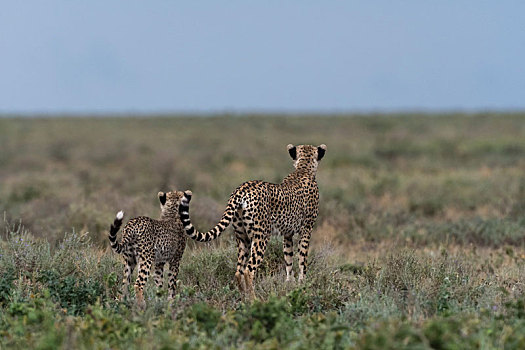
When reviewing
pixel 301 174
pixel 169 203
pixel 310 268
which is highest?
pixel 301 174

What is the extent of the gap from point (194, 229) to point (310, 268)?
2126 mm

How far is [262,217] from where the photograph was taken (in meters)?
7.20

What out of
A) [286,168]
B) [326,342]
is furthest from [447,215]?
[286,168]

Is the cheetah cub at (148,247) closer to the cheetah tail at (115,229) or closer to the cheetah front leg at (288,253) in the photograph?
the cheetah tail at (115,229)

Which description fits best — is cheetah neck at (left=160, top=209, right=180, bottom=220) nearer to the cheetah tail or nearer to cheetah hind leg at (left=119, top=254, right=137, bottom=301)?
cheetah hind leg at (left=119, top=254, right=137, bottom=301)

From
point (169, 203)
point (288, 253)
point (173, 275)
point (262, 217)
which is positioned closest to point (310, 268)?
point (288, 253)

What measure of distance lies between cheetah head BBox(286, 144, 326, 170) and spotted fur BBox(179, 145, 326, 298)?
9 cm

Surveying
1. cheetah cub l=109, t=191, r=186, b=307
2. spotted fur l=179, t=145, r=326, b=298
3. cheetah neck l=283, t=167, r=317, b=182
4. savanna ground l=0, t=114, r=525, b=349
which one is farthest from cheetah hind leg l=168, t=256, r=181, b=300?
cheetah neck l=283, t=167, r=317, b=182

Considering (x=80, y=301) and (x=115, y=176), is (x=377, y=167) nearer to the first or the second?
(x=115, y=176)

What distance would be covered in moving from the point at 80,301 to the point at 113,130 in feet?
172

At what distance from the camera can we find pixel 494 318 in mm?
5879

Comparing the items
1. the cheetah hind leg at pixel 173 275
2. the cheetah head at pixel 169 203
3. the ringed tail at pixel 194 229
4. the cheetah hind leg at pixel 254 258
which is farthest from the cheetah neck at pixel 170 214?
the cheetah hind leg at pixel 254 258

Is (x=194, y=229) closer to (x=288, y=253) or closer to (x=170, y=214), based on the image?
(x=170, y=214)

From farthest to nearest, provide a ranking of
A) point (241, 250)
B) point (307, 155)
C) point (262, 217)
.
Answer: point (307, 155) → point (241, 250) → point (262, 217)
